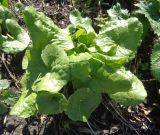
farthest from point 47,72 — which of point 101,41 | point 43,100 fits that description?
point 101,41

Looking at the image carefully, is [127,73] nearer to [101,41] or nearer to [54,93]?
[101,41]

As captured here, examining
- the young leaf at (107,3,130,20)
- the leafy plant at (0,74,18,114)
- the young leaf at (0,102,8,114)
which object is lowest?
the young leaf at (0,102,8,114)

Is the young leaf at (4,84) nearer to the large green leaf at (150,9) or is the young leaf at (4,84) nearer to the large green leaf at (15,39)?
the large green leaf at (15,39)

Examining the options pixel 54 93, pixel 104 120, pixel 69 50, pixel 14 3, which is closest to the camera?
pixel 54 93

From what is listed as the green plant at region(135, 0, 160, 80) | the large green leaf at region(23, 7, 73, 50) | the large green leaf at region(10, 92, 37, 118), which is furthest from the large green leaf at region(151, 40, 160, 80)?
the large green leaf at region(10, 92, 37, 118)

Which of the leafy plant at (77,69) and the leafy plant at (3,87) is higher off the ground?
the leafy plant at (77,69)

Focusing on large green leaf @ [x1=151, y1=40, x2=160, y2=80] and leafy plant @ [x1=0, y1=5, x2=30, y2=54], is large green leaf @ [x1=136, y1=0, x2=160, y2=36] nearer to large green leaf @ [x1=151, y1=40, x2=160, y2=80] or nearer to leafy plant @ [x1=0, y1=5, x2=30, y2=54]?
A: large green leaf @ [x1=151, y1=40, x2=160, y2=80]

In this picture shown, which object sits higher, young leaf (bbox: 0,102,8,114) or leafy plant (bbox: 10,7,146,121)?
leafy plant (bbox: 10,7,146,121)

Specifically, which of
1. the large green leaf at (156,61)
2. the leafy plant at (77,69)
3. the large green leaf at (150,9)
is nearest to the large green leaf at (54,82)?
the leafy plant at (77,69)
